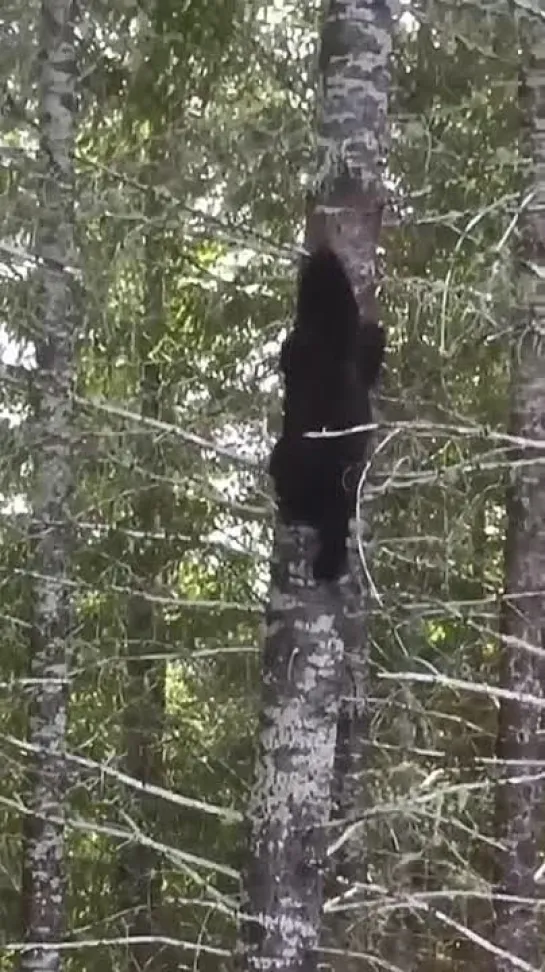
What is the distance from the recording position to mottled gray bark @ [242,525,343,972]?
10.2ft

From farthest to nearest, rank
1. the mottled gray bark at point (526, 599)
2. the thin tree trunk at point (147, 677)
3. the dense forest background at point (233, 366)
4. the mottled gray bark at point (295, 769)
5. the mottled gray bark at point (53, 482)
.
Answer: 1. the thin tree trunk at point (147, 677)
2. the dense forest background at point (233, 366)
3. the mottled gray bark at point (53, 482)
4. the mottled gray bark at point (526, 599)
5. the mottled gray bark at point (295, 769)

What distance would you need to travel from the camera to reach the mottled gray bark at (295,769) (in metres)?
3.09

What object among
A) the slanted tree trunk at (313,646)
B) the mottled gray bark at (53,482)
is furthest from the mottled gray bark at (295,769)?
the mottled gray bark at (53,482)

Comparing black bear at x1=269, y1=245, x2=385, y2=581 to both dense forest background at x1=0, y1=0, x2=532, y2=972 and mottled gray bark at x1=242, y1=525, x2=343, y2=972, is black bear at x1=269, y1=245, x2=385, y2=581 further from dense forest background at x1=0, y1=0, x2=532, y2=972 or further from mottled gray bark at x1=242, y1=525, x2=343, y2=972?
dense forest background at x1=0, y1=0, x2=532, y2=972

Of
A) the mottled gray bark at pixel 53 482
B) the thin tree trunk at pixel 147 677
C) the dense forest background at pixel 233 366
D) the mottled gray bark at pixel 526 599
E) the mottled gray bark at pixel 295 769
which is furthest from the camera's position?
the thin tree trunk at pixel 147 677

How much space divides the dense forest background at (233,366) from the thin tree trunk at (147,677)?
2cm

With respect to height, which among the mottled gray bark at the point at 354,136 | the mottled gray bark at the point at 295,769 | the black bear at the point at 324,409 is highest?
the mottled gray bark at the point at 354,136

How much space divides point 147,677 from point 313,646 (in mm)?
4527

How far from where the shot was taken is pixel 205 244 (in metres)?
7.16

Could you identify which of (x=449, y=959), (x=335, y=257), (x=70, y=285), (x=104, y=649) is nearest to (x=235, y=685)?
(x=104, y=649)

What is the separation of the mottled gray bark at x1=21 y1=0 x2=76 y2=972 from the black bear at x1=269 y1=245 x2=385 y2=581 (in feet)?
8.38

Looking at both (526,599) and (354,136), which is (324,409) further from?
(526,599)

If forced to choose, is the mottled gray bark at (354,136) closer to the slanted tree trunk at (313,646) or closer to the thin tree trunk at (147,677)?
the slanted tree trunk at (313,646)

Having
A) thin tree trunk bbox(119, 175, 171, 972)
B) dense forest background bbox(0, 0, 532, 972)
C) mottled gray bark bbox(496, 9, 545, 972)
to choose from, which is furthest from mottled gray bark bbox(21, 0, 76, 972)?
mottled gray bark bbox(496, 9, 545, 972)
